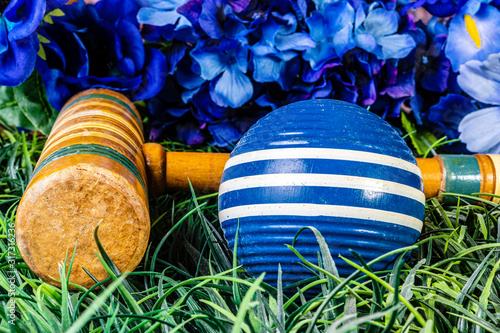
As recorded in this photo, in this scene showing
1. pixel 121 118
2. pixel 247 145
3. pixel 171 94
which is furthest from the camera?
pixel 171 94

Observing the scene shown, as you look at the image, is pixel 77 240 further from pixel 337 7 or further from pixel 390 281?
pixel 337 7

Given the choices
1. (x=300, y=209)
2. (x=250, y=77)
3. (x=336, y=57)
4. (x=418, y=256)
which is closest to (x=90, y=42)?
(x=250, y=77)

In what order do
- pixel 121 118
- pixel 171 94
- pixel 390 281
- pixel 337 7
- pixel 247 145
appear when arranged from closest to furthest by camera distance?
pixel 390 281 → pixel 247 145 → pixel 121 118 → pixel 337 7 → pixel 171 94

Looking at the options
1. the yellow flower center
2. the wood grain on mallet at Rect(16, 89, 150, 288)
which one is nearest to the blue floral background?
the yellow flower center

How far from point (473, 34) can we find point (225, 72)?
0.53 metres

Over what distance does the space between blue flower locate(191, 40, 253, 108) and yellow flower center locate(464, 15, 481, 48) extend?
47cm

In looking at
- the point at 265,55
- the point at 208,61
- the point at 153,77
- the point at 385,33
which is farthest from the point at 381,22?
the point at 153,77

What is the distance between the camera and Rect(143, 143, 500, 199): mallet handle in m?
0.72

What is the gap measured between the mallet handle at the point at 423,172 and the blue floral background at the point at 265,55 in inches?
6.7

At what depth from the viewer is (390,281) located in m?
0.49

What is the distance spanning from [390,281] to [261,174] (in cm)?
19

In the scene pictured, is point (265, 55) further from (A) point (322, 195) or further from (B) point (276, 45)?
(A) point (322, 195)

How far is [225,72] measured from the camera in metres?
0.89

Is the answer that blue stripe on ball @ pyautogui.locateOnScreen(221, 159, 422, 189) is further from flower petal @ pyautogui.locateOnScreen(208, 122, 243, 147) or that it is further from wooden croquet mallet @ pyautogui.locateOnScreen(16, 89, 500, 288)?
flower petal @ pyautogui.locateOnScreen(208, 122, 243, 147)
